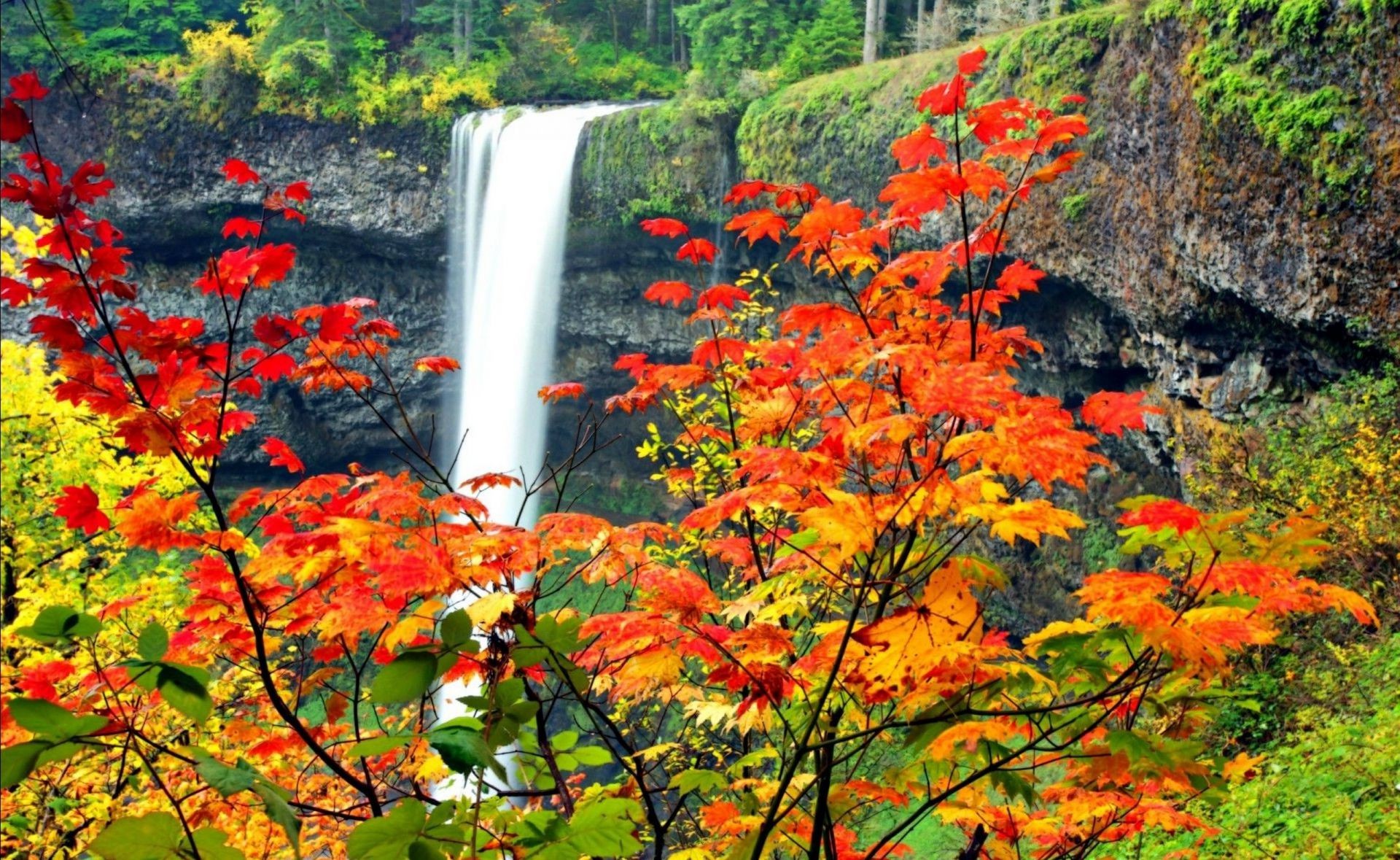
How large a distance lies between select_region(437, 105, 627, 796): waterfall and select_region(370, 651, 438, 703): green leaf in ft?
48.4

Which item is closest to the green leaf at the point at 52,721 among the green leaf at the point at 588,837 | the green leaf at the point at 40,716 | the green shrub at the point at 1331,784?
the green leaf at the point at 40,716

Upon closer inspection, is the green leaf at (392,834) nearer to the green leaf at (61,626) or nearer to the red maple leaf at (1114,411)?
the green leaf at (61,626)

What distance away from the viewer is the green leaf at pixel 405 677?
1.18 meters

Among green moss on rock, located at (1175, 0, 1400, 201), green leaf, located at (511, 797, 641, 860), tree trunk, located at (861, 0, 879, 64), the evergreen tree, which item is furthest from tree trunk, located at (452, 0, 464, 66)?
green leaf, located at (511, 797, 641, 860)

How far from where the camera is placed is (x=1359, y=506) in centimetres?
535

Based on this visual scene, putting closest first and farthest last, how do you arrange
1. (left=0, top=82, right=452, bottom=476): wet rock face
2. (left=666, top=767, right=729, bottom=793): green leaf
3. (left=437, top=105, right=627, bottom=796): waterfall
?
(left=666, top=767, right=729, bottom=793): green leaf → (left=437, top=105, right=627, bottom=796): waterfall → (left=0, top=82, right=452, bottom=476): wet rock face

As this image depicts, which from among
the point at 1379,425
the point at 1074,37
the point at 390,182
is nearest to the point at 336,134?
the point at 390,182

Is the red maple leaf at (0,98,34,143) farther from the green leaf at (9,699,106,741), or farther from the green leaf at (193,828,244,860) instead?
the green leaf at (193,828,244,860)

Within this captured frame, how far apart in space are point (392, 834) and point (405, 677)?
0.19 meters

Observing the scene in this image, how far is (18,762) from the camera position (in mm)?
925

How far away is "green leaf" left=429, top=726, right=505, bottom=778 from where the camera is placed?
41.5 inches

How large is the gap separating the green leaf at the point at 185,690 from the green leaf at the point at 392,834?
9.0 inches

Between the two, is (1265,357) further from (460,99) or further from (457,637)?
Answer: (460,99)

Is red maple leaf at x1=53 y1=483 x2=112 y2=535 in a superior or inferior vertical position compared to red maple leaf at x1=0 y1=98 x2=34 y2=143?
inferior
